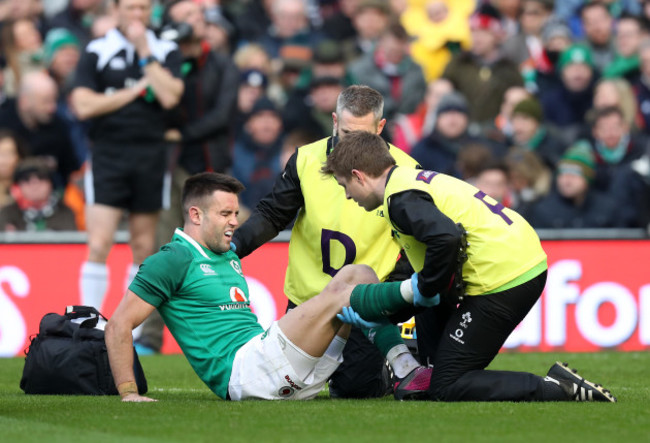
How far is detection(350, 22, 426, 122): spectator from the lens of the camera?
49.6ft

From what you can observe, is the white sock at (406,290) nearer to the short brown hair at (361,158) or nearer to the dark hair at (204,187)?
the short brown hair at (361,158)

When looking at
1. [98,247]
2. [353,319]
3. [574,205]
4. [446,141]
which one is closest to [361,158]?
[353,319]

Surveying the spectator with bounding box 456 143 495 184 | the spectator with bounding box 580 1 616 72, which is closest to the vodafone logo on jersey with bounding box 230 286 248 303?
the spectator with bounding box 456 143 495 184

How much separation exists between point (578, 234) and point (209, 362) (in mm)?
5912

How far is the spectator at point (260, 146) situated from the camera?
48.5ft

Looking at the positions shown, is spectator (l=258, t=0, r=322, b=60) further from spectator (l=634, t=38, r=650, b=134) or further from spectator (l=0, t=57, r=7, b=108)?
spectator (l=634, t=38, r=650, b=134)

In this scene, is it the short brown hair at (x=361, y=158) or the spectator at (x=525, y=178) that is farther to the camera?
the spectator at (x=525, y=178)

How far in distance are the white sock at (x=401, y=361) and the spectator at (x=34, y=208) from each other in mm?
6805

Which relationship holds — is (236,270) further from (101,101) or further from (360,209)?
(101,101)

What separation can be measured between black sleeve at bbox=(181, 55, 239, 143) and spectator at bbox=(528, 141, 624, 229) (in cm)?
330

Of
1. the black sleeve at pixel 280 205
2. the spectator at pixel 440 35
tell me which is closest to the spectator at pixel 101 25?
the spectator at pixel 440 35

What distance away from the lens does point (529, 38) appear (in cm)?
1628

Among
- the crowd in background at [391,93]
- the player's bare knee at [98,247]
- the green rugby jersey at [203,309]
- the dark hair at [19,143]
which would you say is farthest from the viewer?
the dark hair at [19,143]

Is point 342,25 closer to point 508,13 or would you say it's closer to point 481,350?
point 508,13
